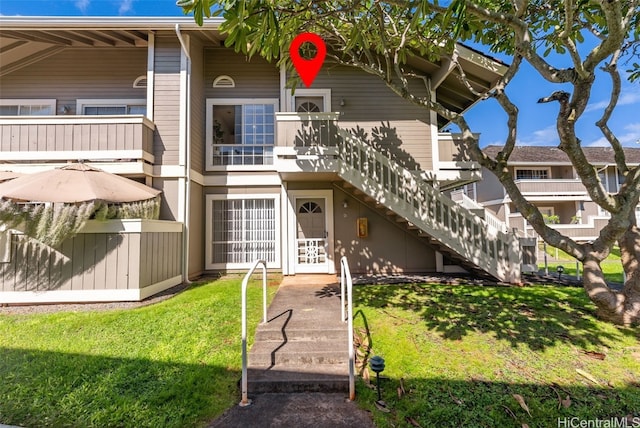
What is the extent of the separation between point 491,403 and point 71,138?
31.5 feet

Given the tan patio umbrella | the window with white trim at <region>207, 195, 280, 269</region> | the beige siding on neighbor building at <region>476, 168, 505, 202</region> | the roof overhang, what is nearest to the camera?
the tan patio umbrella

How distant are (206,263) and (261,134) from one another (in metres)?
4.23

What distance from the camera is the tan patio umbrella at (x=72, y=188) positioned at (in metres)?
5.07

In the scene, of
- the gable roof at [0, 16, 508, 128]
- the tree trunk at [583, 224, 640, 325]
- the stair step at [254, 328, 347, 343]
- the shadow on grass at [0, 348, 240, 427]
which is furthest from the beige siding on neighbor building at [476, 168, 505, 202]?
the shadow on grass at [0, 348, 240, 427]

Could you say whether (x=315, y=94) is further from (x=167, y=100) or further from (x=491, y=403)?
(x=491, y=403)

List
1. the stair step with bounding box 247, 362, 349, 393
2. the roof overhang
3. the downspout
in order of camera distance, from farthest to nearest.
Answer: the downspout < the roof overhang < the stair step with bounding box 247, 362, 349, 393

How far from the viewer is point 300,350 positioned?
373cm

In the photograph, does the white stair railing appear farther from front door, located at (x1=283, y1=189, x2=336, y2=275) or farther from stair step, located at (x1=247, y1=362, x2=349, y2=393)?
stair step, located at (x1=247, y1=362, x2=349, y2=393)

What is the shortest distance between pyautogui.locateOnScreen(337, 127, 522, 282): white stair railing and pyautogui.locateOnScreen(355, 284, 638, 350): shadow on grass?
2.34 feet

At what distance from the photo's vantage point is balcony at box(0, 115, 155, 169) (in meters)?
6.87

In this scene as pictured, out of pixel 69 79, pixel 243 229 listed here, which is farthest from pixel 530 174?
pixel 69 79

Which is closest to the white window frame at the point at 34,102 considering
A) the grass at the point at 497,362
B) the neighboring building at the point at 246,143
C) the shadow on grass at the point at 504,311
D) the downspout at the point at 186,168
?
the neighboring building at the point at 246,143

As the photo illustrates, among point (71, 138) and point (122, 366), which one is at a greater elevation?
point (71, 138)

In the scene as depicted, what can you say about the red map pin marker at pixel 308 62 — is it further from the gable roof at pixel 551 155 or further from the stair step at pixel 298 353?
the gable roof at pixel 551 155
